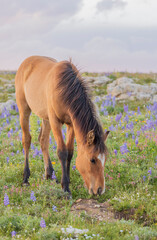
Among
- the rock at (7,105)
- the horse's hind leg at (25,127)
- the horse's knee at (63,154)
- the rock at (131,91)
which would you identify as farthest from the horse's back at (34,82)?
the rock at (131,91)

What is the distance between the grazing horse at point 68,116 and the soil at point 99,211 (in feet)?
1.16

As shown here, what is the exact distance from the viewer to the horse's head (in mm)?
5369

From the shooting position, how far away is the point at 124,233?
447 cm

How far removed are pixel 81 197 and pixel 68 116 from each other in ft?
5.63

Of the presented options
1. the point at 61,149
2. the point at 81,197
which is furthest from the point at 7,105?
the point at 81,197

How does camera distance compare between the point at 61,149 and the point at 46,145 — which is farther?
the point at 46,145

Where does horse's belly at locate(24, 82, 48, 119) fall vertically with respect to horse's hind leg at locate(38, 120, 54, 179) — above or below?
above

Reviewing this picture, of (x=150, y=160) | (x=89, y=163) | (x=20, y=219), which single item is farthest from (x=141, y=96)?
(x=20, y=219)

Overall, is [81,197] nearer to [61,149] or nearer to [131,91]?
[61,149]

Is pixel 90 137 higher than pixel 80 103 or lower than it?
lower

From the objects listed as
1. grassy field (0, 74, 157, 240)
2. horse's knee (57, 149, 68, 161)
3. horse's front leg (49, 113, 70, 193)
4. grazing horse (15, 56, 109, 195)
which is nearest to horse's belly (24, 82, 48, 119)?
grazing horse (15, 56, 109, 195)

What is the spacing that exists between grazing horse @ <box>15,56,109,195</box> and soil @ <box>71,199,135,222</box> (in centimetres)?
35

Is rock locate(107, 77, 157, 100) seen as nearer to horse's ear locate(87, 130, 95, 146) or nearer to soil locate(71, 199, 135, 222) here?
soil locate(71, 199, 135, 222)

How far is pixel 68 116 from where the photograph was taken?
6168 mm
